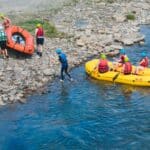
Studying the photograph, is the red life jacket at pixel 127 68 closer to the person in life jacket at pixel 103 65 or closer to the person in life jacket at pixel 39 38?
the person in life jacket at pixel 103 65

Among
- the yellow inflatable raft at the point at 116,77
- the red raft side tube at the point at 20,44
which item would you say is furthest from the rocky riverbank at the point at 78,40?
the yellow inflatable raft at the point at 116,77

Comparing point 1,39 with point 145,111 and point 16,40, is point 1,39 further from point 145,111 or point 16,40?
point 145,111

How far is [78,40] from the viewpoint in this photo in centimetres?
3250

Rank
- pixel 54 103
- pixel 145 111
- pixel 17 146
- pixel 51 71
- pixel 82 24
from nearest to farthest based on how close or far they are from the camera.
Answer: pixel 17 146 → pixel 145 111 → pixel 54 103 → pixel 51 71 → pixel 82 24

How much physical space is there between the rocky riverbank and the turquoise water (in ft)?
3.53

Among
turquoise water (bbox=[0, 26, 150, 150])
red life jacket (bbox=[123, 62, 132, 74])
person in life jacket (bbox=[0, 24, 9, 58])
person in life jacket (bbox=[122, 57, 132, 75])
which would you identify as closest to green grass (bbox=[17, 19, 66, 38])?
person in life jacket (bbox=[0, 24, 9, 58])

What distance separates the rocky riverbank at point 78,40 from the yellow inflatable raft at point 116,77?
1888mm

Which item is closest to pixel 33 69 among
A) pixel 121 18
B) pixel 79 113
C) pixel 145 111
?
pixel 79 113

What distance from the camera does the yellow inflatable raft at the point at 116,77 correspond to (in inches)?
981

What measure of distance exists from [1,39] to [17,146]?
9530 mm

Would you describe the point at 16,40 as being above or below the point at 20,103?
above

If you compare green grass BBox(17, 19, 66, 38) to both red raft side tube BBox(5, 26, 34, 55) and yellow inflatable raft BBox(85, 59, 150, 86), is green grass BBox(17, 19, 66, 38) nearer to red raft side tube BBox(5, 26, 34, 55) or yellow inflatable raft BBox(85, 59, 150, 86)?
red raft side tube BBox(5, 26, 34, 55)

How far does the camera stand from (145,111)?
72.5 ft

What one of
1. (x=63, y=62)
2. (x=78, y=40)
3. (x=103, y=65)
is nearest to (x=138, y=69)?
(x=103, y=65)
